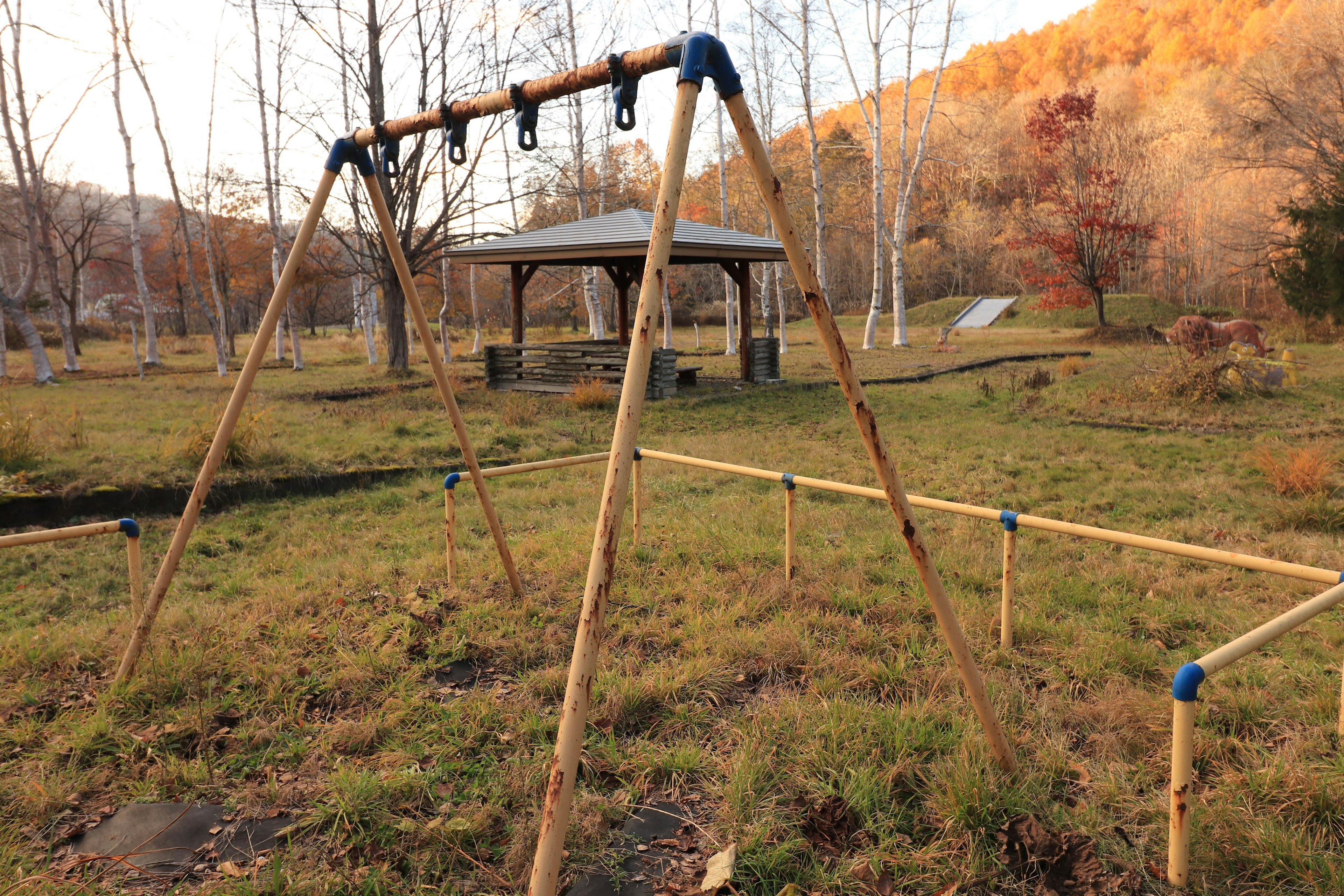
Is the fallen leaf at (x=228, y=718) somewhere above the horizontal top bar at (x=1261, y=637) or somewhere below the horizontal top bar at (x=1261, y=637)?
below

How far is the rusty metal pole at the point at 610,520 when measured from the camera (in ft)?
5.22

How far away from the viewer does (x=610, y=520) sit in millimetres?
1685

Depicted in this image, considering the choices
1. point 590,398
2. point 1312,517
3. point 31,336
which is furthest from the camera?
point 31,336

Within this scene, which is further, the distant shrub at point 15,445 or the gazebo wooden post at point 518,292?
the gazebo wooden post at point 518,292

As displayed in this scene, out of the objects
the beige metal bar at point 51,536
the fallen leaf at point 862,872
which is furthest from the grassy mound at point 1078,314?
the beige metal bar at point 51,536

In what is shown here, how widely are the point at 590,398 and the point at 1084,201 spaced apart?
18797 mm

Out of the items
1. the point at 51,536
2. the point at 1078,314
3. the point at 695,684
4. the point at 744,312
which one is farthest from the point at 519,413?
the point at 1078,314

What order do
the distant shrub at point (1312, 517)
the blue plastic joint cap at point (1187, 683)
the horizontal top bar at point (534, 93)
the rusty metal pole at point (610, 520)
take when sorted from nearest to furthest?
the rusty metal pole at point (610, 520) < the blue plastic joint cap at point (1187, 683) < the horizontal top bar at point (534, 93) < the distant shrub at point (1312, 517)

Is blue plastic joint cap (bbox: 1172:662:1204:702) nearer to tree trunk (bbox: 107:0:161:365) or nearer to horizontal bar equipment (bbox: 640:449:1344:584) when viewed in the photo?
horizontal bar equipment (bbox: 640:449:1344:584)

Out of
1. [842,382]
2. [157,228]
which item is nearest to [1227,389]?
[842,382]

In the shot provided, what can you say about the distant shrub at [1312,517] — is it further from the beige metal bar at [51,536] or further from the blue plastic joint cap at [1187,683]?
the beige metal bar at [51,536]

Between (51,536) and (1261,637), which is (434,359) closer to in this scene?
(51,536)

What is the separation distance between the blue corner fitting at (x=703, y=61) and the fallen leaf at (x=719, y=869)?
2.03 meters

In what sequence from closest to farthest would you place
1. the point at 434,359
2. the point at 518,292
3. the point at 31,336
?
the point at 434,359
the point at 518,292
the point at 31,336
